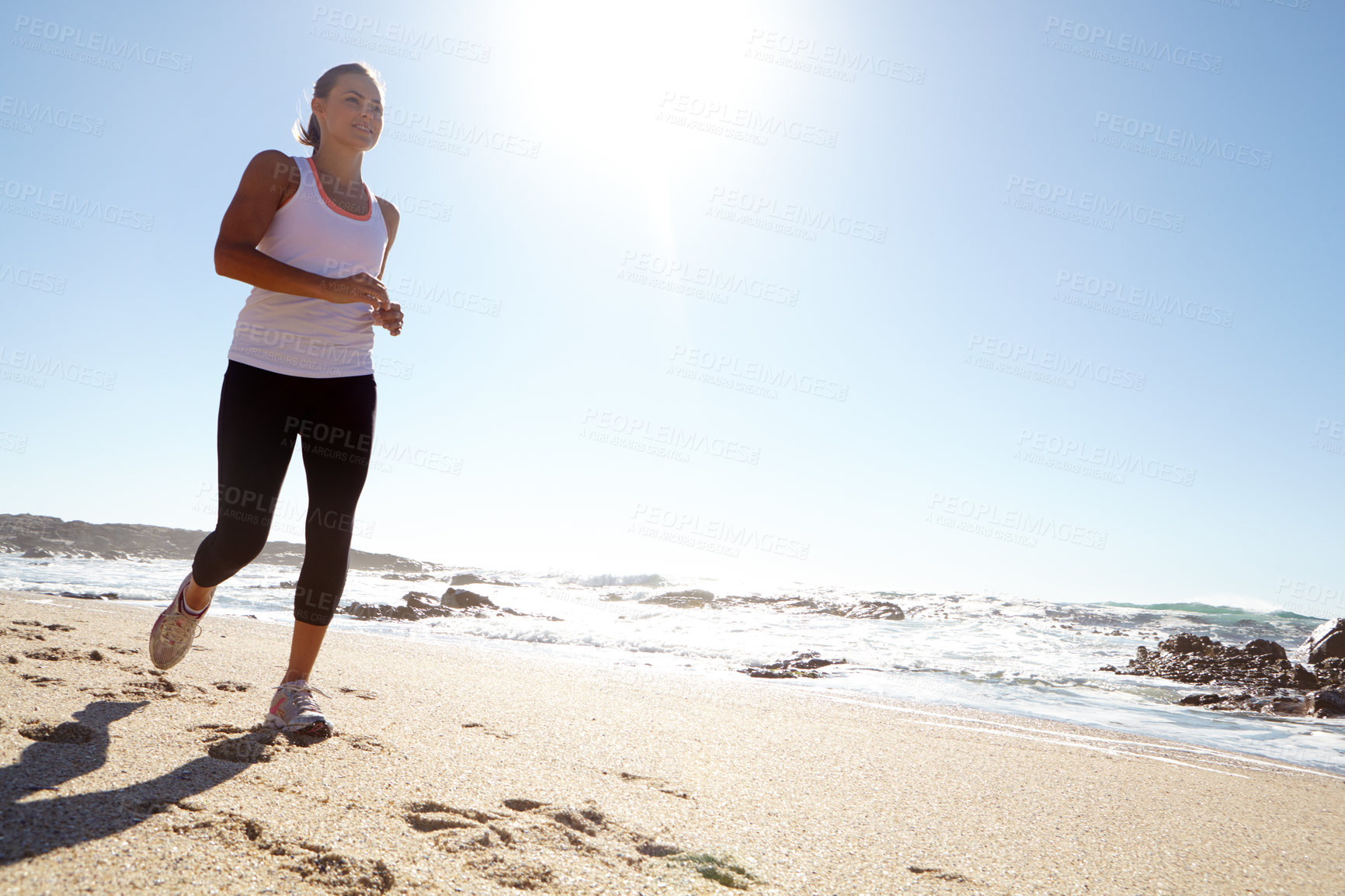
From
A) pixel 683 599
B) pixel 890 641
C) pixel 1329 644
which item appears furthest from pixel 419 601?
pixel 1329 644

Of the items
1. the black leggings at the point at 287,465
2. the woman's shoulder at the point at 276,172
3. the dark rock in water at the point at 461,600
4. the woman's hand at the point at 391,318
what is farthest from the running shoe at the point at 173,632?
the dark rock in water at the point at 461,600

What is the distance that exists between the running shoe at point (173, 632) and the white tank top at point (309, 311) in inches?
33.4

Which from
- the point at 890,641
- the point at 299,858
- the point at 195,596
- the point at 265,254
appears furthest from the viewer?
the point at 890,641

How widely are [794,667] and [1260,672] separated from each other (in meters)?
6.54

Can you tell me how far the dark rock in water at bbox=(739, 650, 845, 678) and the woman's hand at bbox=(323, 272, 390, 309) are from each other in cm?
459

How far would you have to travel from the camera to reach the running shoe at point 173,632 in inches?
94.8

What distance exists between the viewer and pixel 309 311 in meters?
2.21

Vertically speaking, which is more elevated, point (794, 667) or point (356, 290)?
point (356, 290)

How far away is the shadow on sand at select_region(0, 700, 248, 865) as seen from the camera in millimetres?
1134

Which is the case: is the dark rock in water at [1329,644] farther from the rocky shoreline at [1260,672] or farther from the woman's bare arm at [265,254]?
the woman's bare arm at [265,254]

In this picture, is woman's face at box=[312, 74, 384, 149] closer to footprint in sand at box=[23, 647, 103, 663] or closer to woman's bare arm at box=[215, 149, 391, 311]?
woman's bare arm at box=[215, 149, 391, 311]

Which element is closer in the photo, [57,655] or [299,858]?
[299,858]

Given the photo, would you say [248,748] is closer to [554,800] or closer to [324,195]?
[554,800]

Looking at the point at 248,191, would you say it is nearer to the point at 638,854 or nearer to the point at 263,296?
the point at 263,296
